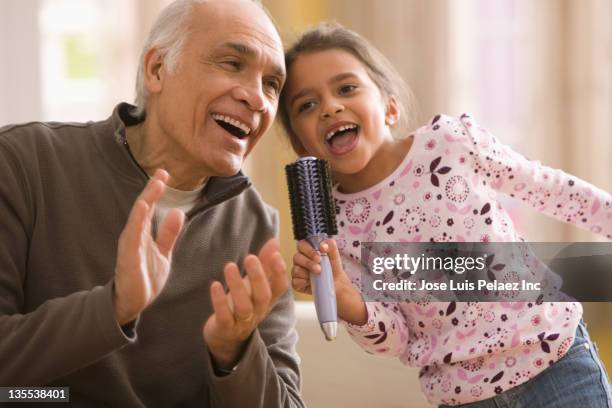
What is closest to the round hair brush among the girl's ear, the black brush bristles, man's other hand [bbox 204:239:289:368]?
the black brush bristles

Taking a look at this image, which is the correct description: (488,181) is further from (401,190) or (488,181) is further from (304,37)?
(304,37)

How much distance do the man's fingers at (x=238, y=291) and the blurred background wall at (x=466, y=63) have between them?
1161 mm

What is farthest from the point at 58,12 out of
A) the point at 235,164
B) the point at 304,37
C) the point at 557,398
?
the point at 557,398

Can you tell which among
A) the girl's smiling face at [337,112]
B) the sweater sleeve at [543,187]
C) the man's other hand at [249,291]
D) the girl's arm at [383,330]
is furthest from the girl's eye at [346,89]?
the man's other hand at [249,291]

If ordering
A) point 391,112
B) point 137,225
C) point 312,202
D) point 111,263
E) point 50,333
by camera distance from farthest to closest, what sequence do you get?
point 391,112
point 111,263
point 312,202
point 50,333
point 137,225

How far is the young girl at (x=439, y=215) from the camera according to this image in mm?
1247

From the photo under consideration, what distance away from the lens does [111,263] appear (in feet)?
3.87

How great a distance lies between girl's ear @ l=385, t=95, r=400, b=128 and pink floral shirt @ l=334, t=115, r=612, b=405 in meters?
0.10

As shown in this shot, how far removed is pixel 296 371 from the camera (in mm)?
1363

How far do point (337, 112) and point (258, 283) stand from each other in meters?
0.52

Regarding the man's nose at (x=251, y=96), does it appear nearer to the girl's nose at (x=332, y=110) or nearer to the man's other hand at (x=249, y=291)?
the girl's nose at (x=332, y=110)

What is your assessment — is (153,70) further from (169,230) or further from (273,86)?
(169,230)

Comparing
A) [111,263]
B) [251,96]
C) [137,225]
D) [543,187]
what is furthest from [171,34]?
[543,187]

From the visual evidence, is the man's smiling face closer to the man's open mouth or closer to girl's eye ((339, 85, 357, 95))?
the man's open mouth
